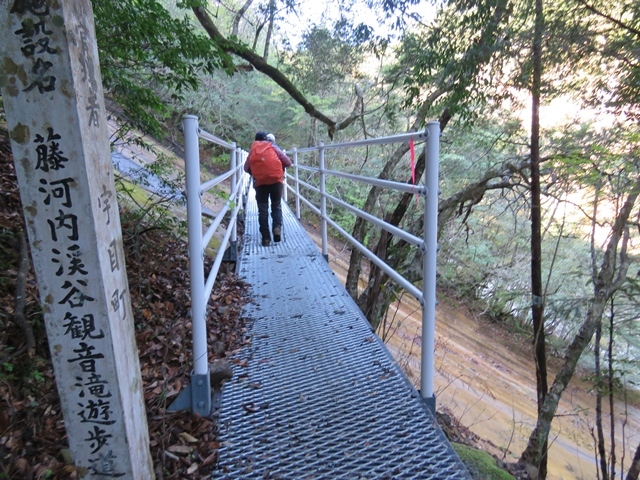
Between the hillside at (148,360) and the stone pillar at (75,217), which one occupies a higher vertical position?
the stone pillar at (75,217)

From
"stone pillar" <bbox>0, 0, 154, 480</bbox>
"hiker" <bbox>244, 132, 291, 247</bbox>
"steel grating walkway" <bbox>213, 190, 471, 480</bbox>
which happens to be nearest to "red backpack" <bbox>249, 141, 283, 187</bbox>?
"hiker" <bbox>244, 132, 291, 247</bbox>

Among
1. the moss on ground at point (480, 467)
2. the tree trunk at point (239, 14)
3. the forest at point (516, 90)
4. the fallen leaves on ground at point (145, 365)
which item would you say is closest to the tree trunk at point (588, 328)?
the forest at point (516, 90)

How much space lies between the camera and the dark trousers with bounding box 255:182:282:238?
4.91 metres

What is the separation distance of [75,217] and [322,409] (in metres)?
1.44

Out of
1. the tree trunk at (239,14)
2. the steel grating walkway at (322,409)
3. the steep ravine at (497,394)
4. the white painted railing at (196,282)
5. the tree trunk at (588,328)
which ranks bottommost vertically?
the steep ravine at (497,394)

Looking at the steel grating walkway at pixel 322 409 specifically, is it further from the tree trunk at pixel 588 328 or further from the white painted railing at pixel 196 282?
the tree trunk at pixel 588 328

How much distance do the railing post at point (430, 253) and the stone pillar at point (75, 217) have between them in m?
1.34

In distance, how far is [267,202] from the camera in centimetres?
498

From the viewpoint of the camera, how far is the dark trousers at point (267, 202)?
4.91m

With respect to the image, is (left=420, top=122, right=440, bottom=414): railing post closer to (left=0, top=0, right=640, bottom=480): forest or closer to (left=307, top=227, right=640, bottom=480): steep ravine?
(left=0, top=0, right=640, bottom=480): forest

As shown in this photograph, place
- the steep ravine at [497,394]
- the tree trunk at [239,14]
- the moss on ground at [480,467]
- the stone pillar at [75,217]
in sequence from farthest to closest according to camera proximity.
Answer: the tree trunk at [239,14] → the steep ravine at [497,394] → the moss on ground at [480,467] → the stone pillar at [75,217]

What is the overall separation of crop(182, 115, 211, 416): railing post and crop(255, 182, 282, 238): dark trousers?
118 inches

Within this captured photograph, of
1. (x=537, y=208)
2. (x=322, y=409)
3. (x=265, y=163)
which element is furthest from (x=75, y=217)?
(x=537, y=208)

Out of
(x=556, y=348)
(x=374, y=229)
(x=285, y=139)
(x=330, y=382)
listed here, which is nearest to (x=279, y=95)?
(x=285, y=139)
